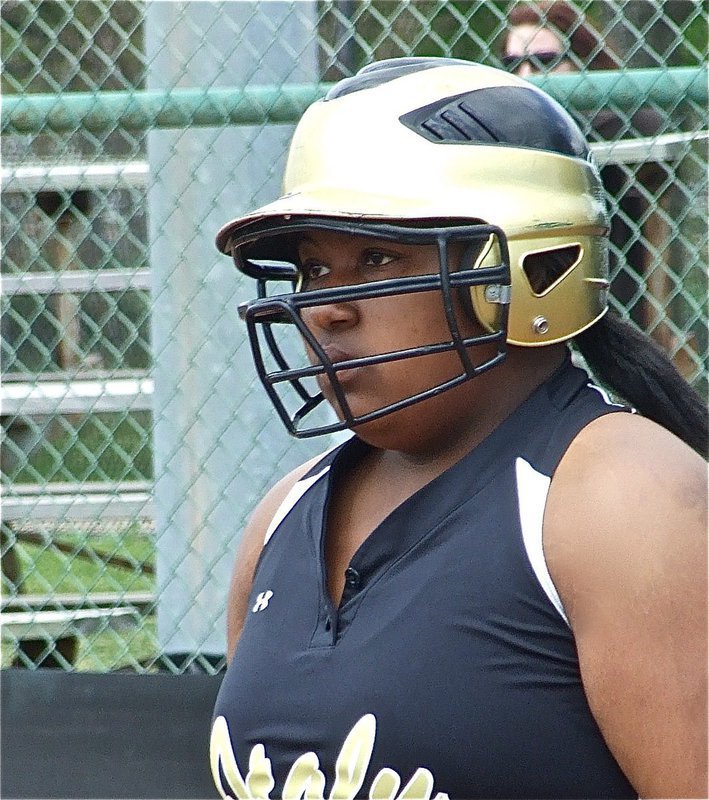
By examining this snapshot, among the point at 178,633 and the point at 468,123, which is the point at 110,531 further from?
the point at 468,123

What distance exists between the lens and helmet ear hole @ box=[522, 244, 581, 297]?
1639 millimetres

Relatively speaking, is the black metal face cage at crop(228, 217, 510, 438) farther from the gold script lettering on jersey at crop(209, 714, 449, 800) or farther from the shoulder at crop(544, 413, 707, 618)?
the gold script lettering on jersey at crop(209, 714, 449, 800)

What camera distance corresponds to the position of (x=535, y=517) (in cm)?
146

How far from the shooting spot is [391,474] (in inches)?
69.2

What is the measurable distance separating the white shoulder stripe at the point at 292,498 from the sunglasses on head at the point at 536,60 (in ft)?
4.95

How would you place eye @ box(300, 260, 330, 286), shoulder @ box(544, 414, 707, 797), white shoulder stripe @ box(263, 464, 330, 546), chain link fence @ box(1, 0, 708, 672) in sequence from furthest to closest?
1. chain link fence @ box(1, 0, 708, 672)
2. white shoulder stripe @ box(263, 464, 330, 546)
3. eye @ box(300, 260, 330, 286)
4. shoulder @ box(544, 414, 707, 797)

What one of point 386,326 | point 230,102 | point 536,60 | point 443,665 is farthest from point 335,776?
point 536,60

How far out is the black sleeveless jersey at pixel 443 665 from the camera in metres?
1.43

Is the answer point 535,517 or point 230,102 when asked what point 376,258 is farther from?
point 230,102

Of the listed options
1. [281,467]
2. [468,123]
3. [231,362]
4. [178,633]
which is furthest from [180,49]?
[468,123]

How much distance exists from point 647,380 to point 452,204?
0.43 meters

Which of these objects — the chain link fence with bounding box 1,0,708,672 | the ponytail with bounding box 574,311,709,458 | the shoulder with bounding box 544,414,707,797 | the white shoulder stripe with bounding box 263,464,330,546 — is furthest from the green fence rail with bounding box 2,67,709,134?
the shoulder with bounding box 544,414,707,797

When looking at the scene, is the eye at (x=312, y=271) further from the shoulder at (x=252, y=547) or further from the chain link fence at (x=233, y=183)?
the chain link fence at (x=233, y=183)

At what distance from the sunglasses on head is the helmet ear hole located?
1.43 meters
